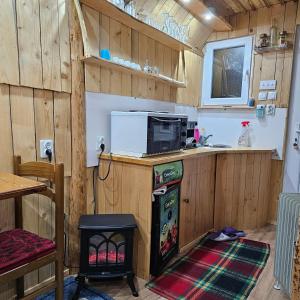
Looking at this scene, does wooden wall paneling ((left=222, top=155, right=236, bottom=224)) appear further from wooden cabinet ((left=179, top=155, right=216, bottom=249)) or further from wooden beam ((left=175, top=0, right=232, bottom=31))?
wooden beam ((left=175, top=0, right=232, bottom=31))

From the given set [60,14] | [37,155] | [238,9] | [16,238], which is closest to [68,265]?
[16,238]

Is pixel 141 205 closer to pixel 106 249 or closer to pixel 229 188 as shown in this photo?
pixel 106 249

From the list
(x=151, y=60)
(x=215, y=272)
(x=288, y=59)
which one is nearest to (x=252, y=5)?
(x=288, y=59)

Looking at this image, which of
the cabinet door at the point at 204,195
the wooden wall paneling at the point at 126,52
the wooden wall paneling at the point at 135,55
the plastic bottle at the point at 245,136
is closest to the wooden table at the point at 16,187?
the wooden wall paneling at the point at 126,52

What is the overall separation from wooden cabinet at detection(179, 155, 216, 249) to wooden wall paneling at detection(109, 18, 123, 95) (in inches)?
34.9

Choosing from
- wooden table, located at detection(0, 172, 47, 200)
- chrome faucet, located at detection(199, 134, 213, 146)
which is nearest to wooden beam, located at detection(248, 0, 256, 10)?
chrome faucet, located at detection(199, 134, 213, 146)

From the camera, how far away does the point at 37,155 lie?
1745mm

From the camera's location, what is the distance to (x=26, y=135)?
1663 mm

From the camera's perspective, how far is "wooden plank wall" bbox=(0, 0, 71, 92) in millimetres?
1511

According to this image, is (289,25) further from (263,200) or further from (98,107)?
(98,107)

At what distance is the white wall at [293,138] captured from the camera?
2918mm

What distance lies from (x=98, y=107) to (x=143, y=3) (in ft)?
3.55

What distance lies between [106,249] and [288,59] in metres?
2.80

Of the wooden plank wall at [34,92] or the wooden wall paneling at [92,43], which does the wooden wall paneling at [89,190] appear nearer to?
the wooden plank wall at [34,92]
